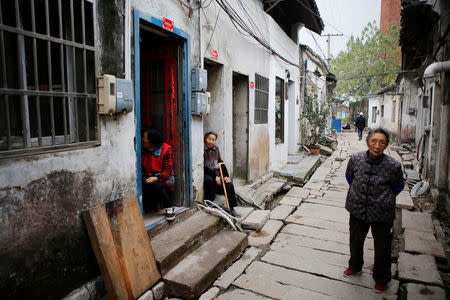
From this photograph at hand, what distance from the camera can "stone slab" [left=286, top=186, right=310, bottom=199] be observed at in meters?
7.14

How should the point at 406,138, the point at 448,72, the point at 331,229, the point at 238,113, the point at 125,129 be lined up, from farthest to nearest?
1. the point at 406,138
2. the point at 238,113
3. the point at 448,72
4. the point at 331,229
5. the point at 125,129

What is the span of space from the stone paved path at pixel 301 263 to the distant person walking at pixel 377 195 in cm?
39

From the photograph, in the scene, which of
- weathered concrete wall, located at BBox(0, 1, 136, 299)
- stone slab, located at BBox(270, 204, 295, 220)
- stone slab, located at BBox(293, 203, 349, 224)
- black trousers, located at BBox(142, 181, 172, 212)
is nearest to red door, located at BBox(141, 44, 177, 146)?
black trousers, located at BBox(142, 181, 172, 212)

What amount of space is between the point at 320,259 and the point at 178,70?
3.25m

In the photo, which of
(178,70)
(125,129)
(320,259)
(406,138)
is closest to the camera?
(125,129)

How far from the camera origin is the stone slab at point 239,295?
10.8ft

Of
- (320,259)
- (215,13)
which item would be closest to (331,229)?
(320,259)

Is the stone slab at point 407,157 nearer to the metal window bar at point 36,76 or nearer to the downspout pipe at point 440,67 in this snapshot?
the downspout pipe at point 440,67

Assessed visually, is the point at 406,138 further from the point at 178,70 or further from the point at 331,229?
the point at 178,70

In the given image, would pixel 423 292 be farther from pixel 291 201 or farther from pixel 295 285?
pixel 291 201

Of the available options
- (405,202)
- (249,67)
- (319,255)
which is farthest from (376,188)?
(249,67)

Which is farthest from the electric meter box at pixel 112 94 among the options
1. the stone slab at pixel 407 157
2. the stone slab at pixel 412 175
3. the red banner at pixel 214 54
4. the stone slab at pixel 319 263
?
the stone slab at pixel 407 157

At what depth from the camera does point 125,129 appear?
11.0ft

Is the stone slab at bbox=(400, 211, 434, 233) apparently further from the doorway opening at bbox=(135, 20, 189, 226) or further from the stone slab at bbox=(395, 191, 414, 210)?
the doorway opening at bbox=(135, 20, 189, 226)
